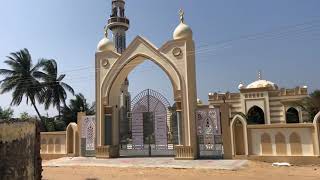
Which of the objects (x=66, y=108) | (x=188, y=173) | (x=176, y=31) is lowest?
(x=188, y=173)

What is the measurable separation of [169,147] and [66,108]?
13019 mm

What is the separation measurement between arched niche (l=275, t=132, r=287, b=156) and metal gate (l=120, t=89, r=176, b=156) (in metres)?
4.97

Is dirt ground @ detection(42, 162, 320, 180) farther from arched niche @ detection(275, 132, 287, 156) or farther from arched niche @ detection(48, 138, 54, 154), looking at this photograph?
arched niche @ detection(48, 138, 54, 154)

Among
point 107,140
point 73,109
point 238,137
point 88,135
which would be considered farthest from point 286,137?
point 73,109

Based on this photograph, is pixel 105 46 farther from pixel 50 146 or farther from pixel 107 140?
pixel 50 146

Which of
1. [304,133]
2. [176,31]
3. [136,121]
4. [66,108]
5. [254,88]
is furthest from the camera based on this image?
[254,88]

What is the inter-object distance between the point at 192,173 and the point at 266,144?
4.11 m

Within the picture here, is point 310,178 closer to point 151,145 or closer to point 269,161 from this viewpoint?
point 269,161

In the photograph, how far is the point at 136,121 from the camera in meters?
16.8

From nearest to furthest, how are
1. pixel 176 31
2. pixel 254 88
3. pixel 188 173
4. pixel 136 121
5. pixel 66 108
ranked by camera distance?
pixel 188 173, pixel 176 31, pixel 136 121, pixel 66 108, pixel 254 88

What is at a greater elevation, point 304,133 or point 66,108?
point 66,108

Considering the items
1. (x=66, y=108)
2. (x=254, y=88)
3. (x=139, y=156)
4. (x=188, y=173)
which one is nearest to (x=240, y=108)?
(x=254, y=88)

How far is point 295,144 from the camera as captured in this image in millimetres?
13211

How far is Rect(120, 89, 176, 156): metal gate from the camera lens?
52.7ft
